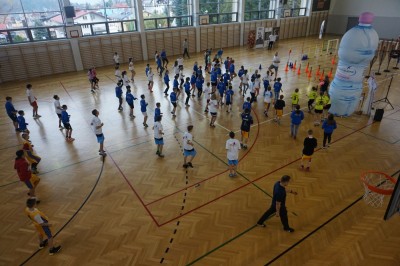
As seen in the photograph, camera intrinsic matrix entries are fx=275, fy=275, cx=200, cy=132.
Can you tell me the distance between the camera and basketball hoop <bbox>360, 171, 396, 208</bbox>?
5.90m

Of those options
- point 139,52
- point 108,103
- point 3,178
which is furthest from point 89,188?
point 139,52

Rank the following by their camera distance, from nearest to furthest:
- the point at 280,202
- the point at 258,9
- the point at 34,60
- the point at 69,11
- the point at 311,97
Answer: the point at 280,202 → the point at 311,97 → the point at 69,11 → the point at 34,60 → the point at 258,9

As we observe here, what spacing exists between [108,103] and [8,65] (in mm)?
9647

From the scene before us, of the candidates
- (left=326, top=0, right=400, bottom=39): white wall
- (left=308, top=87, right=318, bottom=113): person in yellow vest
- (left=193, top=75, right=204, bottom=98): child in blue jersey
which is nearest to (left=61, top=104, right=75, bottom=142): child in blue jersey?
(left=193, top=75, right=204, bottom=98): child in blue jersey

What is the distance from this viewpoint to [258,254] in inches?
222

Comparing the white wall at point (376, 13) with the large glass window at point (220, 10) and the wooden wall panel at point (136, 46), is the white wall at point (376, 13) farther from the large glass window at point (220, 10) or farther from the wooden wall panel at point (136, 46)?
the wooden wall panel at point (136, 46)

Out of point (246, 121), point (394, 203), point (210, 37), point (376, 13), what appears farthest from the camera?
point (376, 13)

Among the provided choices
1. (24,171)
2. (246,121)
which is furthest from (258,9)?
(24,171)

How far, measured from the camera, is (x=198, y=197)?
24.0ft

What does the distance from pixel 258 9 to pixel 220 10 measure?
4.87 meters

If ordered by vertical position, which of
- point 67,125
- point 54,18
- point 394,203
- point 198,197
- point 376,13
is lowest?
point 198,197

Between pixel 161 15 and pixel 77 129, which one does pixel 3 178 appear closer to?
pixel 77 129

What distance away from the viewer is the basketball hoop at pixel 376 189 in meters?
5.90

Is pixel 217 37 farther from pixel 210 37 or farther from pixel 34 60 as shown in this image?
pixel 34 60
